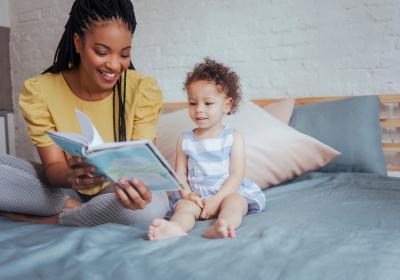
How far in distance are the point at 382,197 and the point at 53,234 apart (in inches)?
35.6

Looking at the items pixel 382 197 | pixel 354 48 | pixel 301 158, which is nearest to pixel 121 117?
pixel 301 158

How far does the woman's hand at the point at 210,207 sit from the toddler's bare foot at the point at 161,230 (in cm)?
24

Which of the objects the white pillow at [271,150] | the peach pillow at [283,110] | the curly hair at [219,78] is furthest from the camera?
the peach pillow at [283,110]

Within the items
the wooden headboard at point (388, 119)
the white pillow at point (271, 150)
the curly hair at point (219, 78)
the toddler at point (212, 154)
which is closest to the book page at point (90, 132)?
the toddler at point (212, 154)

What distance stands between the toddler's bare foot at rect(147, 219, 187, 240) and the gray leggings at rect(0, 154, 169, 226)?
0.75ft

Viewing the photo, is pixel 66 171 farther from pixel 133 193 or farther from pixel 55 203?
pixel 133 193

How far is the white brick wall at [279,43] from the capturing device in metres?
1.97

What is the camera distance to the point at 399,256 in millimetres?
750

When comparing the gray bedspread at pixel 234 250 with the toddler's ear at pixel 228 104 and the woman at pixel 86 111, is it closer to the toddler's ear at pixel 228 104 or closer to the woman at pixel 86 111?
the woman at pixel 86 111

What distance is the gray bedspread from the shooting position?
27.4 inches

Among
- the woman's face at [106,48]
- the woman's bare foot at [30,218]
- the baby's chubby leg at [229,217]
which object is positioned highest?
the woman's face at [106,48]

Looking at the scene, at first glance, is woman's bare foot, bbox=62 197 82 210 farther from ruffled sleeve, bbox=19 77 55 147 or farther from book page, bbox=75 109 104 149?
book page, bbox=75 109 104 149

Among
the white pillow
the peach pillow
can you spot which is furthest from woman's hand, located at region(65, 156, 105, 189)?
the peach pillow

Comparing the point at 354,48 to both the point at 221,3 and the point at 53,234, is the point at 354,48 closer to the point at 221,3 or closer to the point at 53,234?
the point at 221,3
